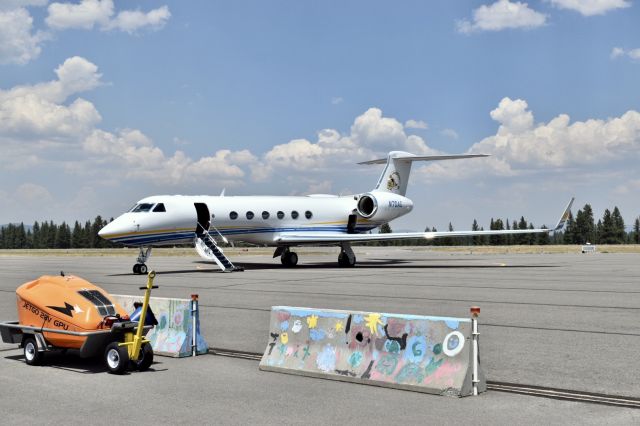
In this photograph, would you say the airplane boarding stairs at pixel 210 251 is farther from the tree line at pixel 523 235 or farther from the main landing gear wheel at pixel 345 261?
the tree line at pixel 523 235

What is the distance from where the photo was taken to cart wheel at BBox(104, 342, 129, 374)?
356 inches

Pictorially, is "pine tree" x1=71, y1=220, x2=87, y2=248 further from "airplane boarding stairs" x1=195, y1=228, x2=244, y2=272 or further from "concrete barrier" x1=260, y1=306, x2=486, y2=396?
"concrete barrier" x1=260, y1=306, x2=486, y2=396

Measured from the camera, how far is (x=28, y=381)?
876 cm

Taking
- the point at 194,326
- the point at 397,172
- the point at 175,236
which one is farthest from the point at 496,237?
the point at 194,326

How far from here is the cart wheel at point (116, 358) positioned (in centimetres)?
903

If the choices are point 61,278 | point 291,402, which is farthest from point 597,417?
point 61,278

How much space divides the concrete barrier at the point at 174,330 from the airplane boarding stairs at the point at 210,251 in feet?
64.3

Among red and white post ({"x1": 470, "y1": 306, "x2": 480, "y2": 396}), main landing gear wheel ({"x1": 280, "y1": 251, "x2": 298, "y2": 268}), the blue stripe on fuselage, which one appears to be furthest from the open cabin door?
red and white post ({"x1": 470, "y1": 306, "x2": 480, "y2": 396})

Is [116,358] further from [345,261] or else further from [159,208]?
[345,261]

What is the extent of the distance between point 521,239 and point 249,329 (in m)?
137

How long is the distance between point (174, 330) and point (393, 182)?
31.6 meters

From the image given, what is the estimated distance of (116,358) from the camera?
360 inches

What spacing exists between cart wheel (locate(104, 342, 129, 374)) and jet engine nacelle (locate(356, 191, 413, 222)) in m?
29.6

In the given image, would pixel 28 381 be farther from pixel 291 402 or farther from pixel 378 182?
pixel 378 182
